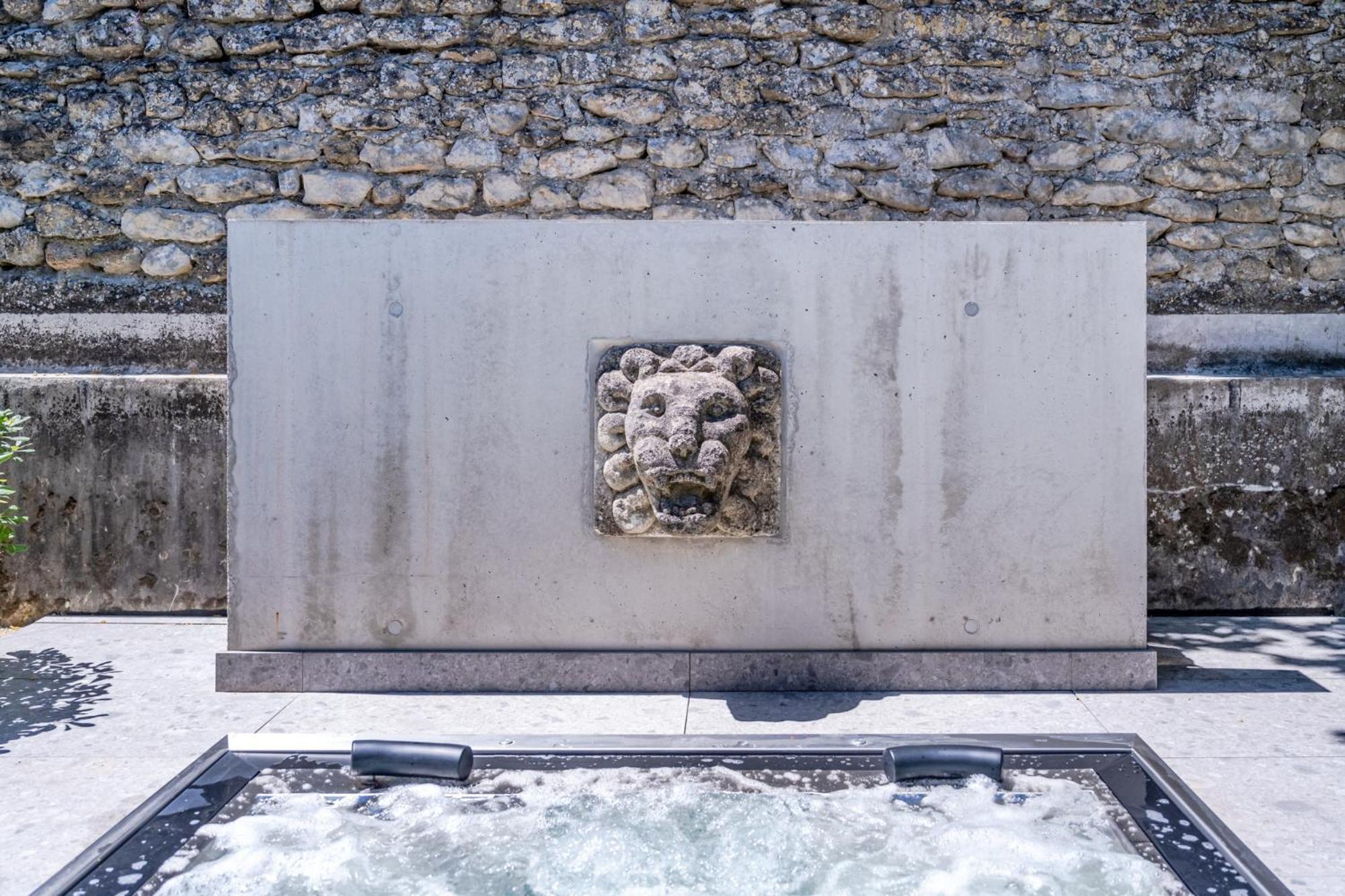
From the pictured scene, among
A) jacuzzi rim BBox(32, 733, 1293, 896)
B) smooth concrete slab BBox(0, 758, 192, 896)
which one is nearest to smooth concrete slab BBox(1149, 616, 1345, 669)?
jacuzzi rim BBox(32, 733, 1293, 896)

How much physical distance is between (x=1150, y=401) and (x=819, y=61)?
237 centimetres

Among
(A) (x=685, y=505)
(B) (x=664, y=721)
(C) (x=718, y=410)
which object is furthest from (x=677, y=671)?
(C) (x=718, y=410)

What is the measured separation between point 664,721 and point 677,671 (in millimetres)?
360

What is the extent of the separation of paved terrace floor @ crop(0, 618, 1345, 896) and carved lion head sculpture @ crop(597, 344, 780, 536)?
68 cm

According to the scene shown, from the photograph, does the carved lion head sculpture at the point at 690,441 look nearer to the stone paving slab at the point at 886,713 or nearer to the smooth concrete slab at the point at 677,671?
the smooth concrete slab at the point at 677,671

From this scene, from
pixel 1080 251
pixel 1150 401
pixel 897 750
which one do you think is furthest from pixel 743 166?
pixel 897 750

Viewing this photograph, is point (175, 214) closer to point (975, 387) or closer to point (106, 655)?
point (106, 655)

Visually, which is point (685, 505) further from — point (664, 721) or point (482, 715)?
point (482, 715)

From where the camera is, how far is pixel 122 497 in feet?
15.9

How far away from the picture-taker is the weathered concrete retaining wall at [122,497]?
15.9ft

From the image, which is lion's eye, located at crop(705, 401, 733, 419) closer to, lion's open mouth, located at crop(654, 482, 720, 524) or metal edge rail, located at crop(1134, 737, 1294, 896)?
lion's open mouth, located at crop(654, 482, 720, 524)

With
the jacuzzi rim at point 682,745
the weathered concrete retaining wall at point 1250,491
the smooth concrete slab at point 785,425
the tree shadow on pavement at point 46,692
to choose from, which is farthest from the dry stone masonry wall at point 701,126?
the jacuzzi rim at point 682,745

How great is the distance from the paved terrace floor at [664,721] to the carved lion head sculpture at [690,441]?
677 mm

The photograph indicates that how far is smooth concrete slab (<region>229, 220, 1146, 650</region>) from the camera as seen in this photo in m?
3.71
